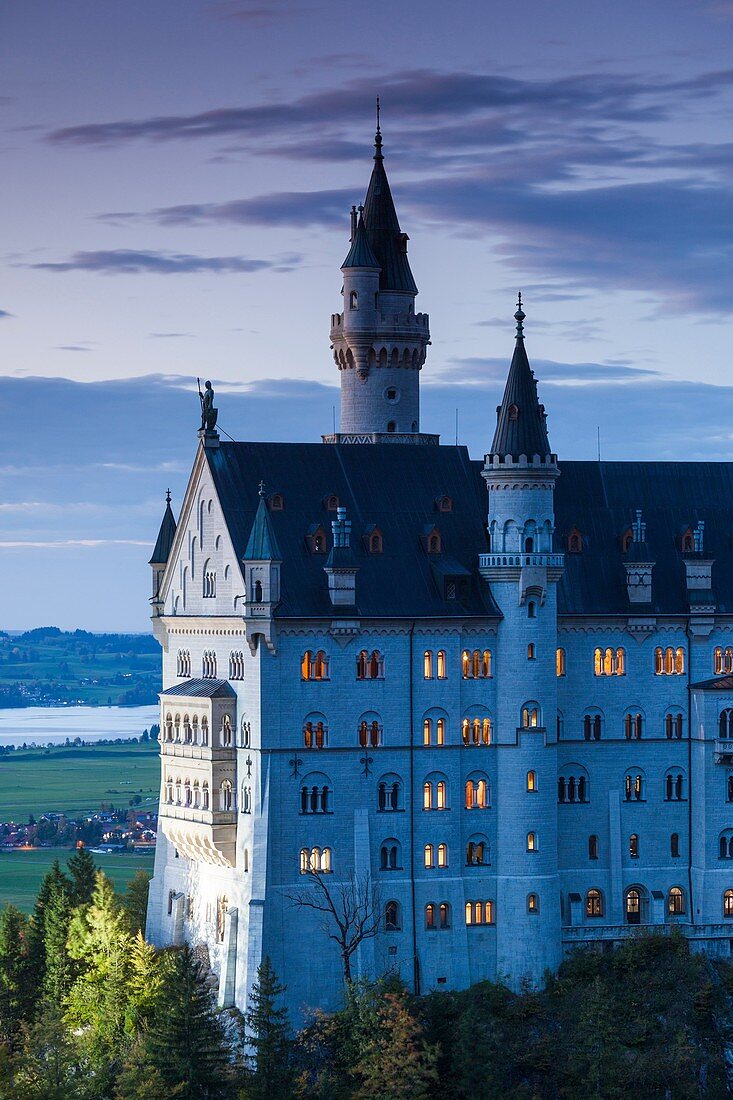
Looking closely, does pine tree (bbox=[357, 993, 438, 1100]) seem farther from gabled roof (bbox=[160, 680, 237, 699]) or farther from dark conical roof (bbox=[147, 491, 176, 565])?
dark conical roof (bbox=[147, 491, 176, 565])

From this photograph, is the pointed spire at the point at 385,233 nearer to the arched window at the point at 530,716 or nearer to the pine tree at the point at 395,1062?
the arched window at the point at 530,716

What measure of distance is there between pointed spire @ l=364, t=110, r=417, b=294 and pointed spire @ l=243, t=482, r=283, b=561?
2508 centimetres

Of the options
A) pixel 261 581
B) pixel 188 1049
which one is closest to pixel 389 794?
pixel 261 581

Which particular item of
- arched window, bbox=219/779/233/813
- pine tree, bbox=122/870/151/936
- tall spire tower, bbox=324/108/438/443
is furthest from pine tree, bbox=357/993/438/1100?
tall spire tower, bbox=324/108/438/443

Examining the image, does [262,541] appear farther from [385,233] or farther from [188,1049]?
[385,233]

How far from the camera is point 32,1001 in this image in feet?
450

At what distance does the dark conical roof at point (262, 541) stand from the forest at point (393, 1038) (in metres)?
20.5

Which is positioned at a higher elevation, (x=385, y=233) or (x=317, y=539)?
(x=385, y=233)

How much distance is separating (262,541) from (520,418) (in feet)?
50.9

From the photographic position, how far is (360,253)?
141 metres

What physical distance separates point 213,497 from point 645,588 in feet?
78.5

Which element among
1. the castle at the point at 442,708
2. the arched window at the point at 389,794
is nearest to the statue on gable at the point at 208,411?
the castle at the point at 442,708

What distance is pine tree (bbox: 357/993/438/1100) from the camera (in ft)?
375

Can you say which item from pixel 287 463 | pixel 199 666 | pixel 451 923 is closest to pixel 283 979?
pixel 451 923
